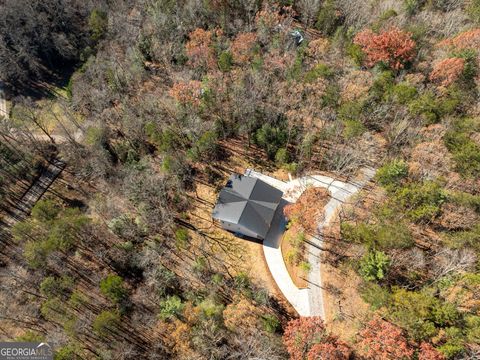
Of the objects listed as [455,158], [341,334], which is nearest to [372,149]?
[455,158]

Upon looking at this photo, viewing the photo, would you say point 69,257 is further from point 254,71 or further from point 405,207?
point 405,207

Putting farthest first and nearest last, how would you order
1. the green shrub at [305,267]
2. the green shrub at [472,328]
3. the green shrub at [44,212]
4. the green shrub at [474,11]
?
1. the green shrub at [474,11]
2. the green shrub at [44,212]
3. the green shrub at [305,267]
4. the green shrub at [472,328]

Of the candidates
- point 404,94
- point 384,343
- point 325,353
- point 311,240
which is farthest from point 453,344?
point 404,94

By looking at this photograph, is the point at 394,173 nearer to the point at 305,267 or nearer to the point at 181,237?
the point at 305,267

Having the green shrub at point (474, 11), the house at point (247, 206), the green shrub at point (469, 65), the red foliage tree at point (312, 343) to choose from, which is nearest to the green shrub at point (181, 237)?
the house at point (247, 206)

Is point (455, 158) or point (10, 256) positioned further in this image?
point (10, 256)

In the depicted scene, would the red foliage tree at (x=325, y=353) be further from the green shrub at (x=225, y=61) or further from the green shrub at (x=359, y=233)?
the green shrub at (x=225, y=61)
